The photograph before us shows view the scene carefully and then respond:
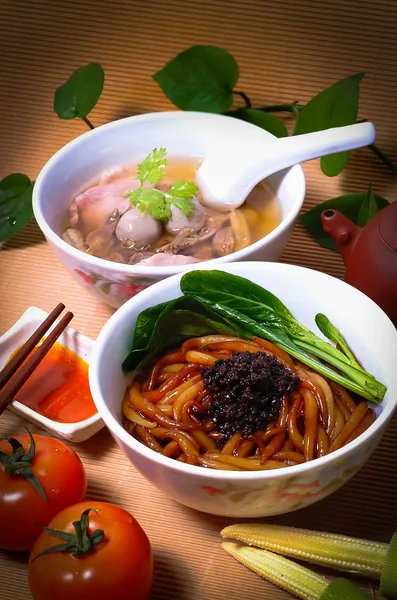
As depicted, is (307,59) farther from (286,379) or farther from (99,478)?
(99,478)

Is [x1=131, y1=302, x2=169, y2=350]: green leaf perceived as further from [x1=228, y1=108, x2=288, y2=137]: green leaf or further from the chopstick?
[x1=228, y1=108, x2=288, y2=137]: green leaf

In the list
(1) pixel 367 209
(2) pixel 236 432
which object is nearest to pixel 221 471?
(2) pixel 236 432

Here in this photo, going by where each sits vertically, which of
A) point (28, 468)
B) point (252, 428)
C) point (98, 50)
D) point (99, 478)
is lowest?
point (99, 478)

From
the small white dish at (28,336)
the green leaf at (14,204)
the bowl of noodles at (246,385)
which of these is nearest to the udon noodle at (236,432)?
the bowl of noodles at (246,385)

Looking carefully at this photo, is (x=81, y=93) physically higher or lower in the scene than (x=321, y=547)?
higher

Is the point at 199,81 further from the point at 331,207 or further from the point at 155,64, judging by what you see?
the point at 331,207

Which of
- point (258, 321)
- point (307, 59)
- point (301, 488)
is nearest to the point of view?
point (301, 488)

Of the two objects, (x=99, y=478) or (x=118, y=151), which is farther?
(x=118, y=151)

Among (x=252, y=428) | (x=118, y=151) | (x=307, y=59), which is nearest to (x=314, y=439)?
(x=252, y=428)
